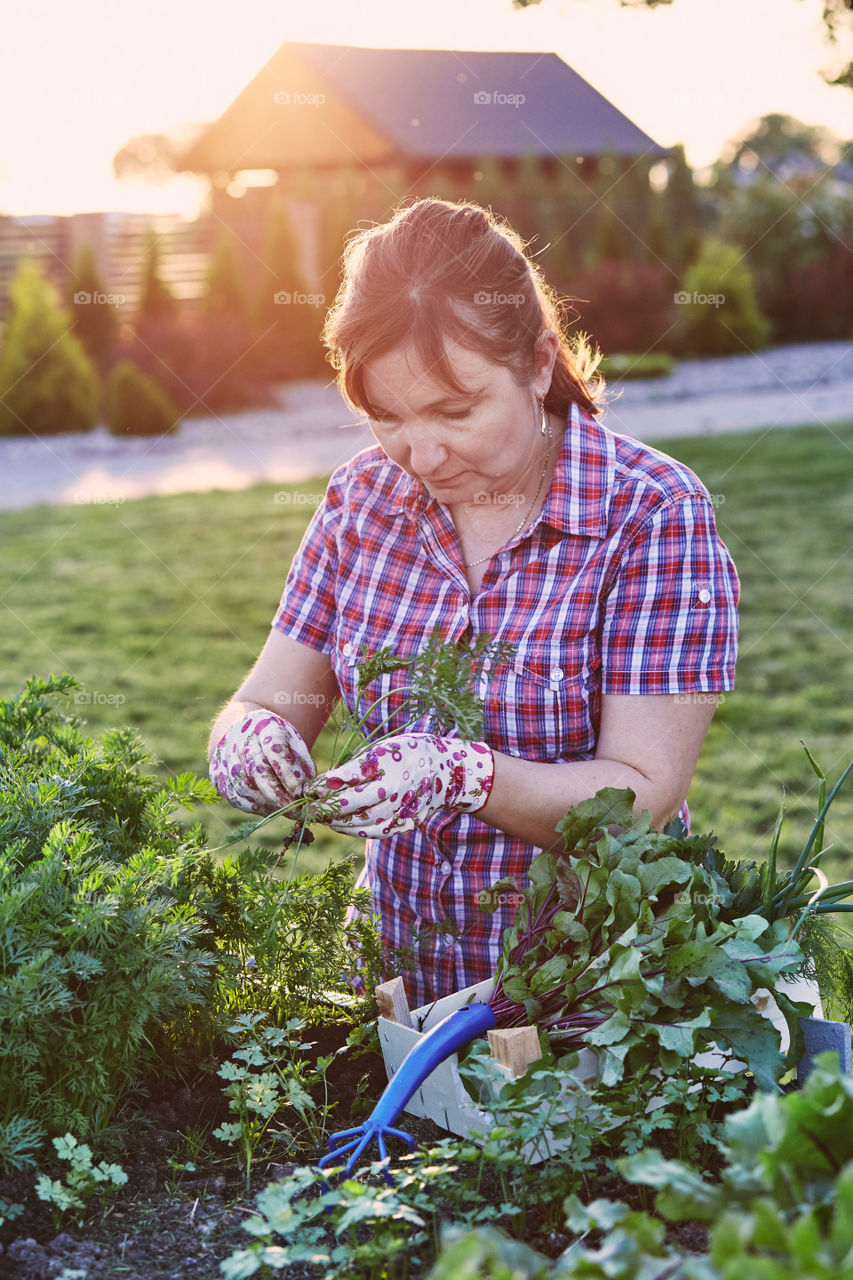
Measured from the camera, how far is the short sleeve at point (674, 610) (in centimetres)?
181

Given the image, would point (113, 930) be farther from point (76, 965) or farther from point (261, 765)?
point (261, 765)

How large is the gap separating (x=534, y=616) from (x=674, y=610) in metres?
0.25

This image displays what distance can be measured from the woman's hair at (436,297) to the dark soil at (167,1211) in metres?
1.12

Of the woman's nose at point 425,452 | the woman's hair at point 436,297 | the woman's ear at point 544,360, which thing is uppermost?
the woman's hair at point 436,297

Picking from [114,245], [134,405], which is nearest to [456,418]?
[134,405]

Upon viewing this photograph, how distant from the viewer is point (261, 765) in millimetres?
1714

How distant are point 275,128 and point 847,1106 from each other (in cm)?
1437

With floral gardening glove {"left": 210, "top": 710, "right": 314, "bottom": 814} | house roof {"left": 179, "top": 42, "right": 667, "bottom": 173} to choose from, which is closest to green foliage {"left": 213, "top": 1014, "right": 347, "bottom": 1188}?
floral gardening glove {"left": 210, "top": 710, "right": 314, "bottom": 814}

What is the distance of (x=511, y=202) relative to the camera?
1292 cm

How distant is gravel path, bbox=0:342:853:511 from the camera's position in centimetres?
930

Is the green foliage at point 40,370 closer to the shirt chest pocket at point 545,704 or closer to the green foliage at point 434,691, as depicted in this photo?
the shirt chest pocket at point 545,704

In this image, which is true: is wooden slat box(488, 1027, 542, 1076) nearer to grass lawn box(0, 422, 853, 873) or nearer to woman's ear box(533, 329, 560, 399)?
woman's ear box(533, 329, 560, 399)

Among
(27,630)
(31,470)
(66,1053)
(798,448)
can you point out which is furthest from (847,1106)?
(31,470)

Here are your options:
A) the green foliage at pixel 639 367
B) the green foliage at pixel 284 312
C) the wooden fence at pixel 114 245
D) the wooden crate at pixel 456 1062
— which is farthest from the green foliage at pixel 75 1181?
the wooden fence at pixel 114 245
